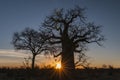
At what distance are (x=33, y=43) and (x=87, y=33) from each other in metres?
23.2

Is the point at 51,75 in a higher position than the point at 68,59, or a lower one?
lower

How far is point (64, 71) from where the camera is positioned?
2508cm

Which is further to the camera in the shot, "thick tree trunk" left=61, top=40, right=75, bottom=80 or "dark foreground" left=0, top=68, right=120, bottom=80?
"thick tree trunk" left=61, top=40, right=75, bottom=80

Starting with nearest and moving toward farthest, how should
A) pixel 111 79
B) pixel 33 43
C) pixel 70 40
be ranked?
pixel 111 79 → pixel 70 40 → pixel 33 43

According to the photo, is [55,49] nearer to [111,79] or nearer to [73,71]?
[73,71]

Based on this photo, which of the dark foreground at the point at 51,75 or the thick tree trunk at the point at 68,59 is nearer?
the dark foreground at the point at 51,75

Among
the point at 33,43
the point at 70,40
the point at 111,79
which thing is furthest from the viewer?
→ the point at 33,43

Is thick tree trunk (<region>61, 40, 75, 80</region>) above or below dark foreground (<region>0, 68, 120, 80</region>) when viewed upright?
above

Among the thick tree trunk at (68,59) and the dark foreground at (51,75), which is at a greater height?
the thick tree trunk at (68,59)

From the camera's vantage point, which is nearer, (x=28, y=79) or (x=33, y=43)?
(x=28, y=79)

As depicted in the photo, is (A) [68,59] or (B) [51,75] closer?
(A) [68,59]

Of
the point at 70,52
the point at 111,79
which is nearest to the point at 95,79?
the point at 111,79

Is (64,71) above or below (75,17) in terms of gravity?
below

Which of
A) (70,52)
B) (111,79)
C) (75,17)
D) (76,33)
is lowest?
(111,79)
